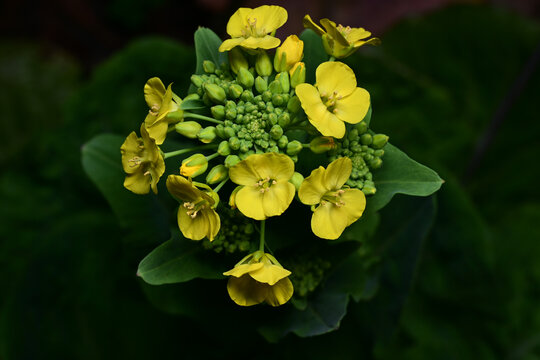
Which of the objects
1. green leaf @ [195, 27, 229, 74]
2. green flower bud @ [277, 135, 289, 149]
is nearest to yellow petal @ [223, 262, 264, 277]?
green flower bud @ [277, 135, 289, 149]

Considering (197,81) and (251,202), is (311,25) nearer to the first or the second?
(197,81)

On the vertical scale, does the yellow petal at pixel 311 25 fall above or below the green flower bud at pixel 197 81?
above

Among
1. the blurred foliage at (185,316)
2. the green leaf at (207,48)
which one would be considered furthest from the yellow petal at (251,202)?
A: the blurred foliage at (185,316)

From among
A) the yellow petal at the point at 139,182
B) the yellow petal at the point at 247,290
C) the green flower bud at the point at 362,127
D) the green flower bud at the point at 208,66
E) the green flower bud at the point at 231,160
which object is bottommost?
the yellow petal at the point at 247,290

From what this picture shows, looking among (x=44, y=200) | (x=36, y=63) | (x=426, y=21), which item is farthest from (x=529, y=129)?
(x=36, y=63)

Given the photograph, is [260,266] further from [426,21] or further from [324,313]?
[426,21]

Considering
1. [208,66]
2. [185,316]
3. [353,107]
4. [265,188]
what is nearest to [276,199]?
[265,188]

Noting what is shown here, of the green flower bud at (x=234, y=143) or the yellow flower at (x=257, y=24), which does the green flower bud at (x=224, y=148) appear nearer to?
the green flower bud at (x=234, y=143)
